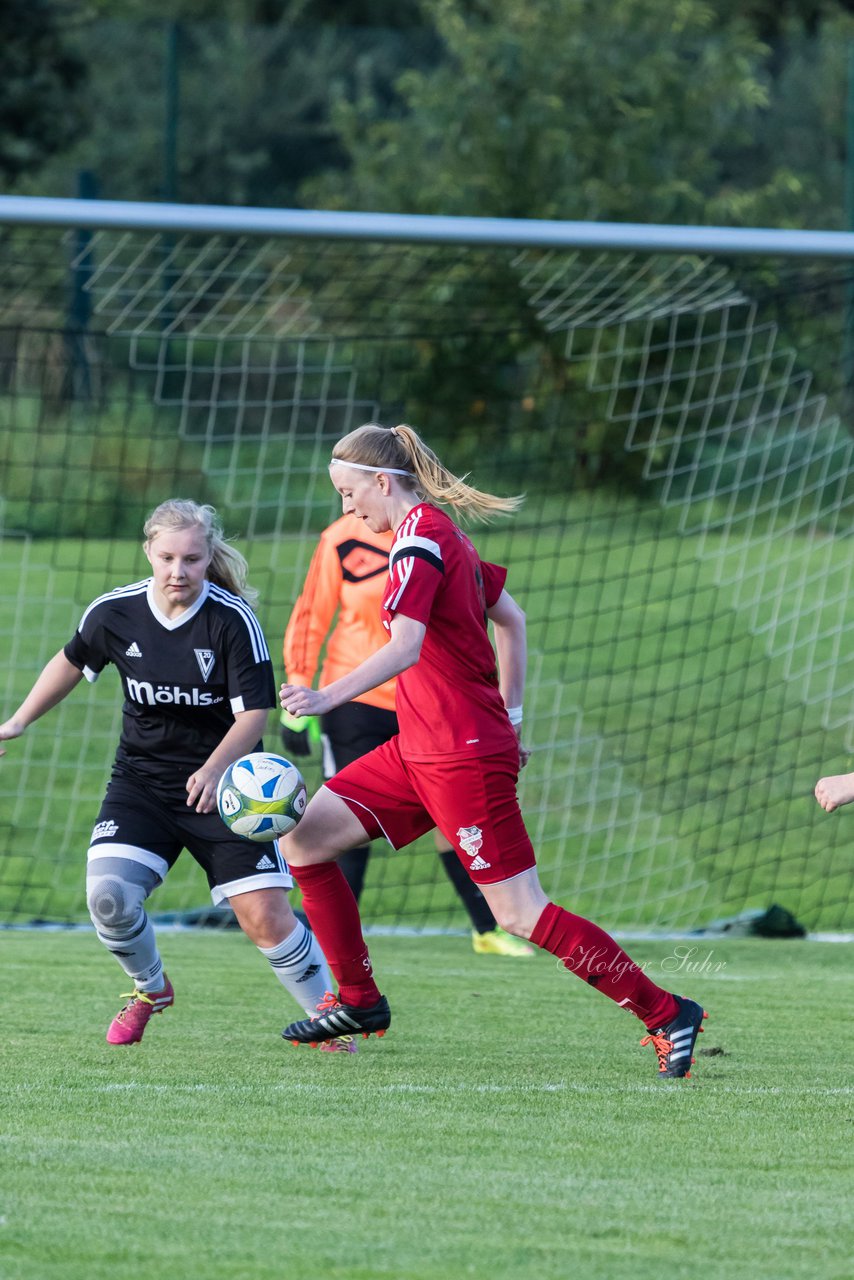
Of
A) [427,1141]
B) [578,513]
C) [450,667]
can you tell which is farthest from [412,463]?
[578,513]

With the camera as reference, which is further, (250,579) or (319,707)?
(250,579)

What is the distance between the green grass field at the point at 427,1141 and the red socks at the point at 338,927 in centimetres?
20

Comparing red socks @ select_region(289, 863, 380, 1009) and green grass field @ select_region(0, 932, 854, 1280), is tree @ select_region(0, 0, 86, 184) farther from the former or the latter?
red socks @ select_region(289, 863, 380, 1009)

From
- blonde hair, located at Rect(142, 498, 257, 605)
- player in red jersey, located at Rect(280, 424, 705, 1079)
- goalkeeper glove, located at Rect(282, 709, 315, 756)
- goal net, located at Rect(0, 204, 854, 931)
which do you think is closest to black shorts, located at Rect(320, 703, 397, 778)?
goalkeeper glove, located at Rect(282, 709, 315, 756)

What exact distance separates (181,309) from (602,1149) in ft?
39.8

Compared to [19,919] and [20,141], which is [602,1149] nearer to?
[19,919]

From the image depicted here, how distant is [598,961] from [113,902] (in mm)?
1389

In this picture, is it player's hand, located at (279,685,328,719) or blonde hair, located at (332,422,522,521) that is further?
blonde hair, located at (332,422,522,521)

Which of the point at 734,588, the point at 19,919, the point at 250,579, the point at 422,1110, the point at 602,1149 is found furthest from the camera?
the point at 734,588

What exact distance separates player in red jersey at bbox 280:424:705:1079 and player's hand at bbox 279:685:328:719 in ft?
0.16

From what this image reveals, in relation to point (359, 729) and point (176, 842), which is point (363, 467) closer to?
point (176, 842)

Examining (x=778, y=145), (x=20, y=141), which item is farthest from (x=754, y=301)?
(x=20, y=141)

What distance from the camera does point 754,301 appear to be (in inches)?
332

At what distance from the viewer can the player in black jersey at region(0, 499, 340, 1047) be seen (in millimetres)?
5102
